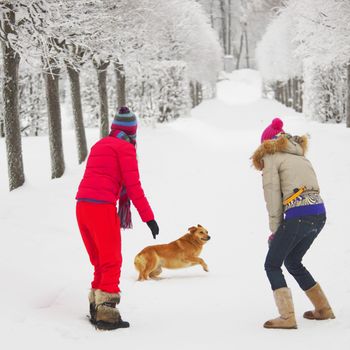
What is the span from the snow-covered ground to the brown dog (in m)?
0.19

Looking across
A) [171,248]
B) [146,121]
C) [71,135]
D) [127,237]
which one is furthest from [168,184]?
[146,121]

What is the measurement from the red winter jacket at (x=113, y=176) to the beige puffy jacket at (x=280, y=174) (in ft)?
3.32

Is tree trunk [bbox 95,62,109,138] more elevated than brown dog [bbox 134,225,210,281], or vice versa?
tree trunk [bbox 95,62,109,138]

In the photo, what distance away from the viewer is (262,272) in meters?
6.13

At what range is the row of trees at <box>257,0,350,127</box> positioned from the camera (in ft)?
43.9

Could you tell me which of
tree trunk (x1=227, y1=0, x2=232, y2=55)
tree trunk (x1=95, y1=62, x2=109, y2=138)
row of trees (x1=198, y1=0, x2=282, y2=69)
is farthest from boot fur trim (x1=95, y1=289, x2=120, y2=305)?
tree trunk (x1=227, y1=0, x2=232, y2=55)

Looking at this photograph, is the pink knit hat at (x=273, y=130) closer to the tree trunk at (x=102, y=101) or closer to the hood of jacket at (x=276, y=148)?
the hood of jacket at (x=276, y=148)

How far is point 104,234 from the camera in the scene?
389 cm

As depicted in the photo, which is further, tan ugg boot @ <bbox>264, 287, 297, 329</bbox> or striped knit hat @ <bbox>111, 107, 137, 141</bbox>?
striped knit hat @ <bbox>111, 107, 137, 141</bbox>

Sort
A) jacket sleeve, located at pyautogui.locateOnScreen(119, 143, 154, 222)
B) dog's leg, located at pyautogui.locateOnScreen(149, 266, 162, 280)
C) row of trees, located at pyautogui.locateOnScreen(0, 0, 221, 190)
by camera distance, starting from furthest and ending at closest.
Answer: row of trees, located at pyautogui.locateOnScreen(0, 0, 221, 190) < dog's leg, located at pyautogui.locateOnScreen(149, 266, 162, 280) < jacket sleeve, located at pyautogui.locateOnScreen(119, 143, 154, 222)

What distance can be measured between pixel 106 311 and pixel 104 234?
651 mm

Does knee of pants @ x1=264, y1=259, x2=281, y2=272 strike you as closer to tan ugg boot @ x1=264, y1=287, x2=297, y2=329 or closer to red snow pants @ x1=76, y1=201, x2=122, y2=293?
tan ugg boot @ x1=264, y1=287, x2=297, y2=329

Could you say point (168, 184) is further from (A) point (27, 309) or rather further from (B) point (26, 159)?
(A) point (27, 309)

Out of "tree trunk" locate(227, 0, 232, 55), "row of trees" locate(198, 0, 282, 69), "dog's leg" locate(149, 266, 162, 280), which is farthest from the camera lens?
"tree trunk" locate(227, 0, 232, 55)
